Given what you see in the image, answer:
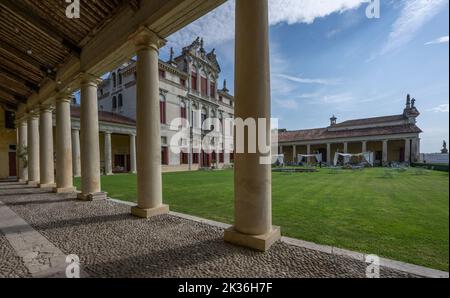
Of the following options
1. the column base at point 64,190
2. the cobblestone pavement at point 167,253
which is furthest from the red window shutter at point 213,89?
the cobblestone pavement at point 167,253

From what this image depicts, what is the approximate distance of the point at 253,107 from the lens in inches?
125

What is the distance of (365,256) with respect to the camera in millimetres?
2914

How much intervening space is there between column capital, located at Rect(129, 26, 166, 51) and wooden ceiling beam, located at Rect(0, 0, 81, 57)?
3012mm

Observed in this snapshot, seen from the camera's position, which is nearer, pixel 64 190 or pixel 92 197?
pixel 92 197

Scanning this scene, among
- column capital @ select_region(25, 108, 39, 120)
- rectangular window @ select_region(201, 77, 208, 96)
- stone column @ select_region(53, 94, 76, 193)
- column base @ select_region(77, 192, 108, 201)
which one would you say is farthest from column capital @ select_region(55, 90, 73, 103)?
rectangular window @ select_region(201, 77, 208, 96)

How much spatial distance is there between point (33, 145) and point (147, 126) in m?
10.2

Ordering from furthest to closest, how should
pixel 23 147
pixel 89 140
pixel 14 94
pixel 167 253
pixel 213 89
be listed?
pixel 213 89 → pixel 23 147 → pixel 14 94 → pixel 89 140 → pixel 167 253

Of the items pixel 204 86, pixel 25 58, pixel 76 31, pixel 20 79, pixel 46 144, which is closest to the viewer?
pixel 76 31

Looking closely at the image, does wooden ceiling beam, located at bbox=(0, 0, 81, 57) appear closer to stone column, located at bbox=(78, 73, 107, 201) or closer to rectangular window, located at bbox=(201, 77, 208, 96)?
stone column, located at bbox=(78, 73, 107, 201)

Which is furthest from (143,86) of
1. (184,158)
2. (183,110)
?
(183,110)

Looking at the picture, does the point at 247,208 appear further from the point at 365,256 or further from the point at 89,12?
the point at 89,12

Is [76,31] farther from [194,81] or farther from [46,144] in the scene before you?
[194,81]
